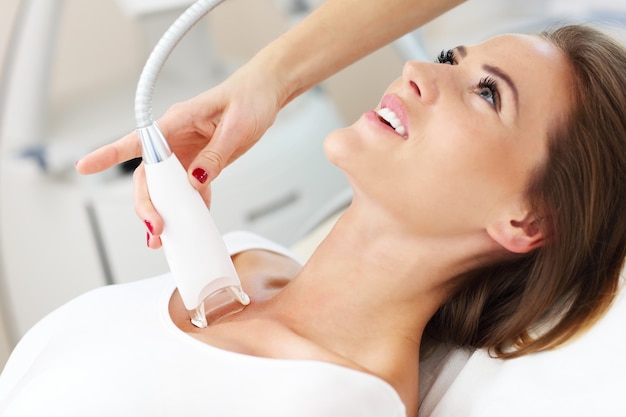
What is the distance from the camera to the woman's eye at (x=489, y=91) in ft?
3.93

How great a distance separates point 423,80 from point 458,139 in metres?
0.10

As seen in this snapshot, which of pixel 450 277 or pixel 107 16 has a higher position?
pixel 107 16

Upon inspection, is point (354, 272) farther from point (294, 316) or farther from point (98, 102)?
point (98, 102)

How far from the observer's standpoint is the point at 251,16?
3.06 metres

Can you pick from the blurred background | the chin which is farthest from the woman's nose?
the blurred background

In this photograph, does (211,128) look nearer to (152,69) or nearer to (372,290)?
Answer: (152,69)

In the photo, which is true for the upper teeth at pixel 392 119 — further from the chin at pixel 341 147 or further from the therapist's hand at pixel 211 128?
the therapist's hand at pixel 211 128

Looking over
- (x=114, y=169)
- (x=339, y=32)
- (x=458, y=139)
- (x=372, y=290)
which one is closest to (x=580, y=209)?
(x=458, y=139)

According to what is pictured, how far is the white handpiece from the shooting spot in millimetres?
1098

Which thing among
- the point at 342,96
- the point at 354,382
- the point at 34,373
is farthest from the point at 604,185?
the point at 342,96

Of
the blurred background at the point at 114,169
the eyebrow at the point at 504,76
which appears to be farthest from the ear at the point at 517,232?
the blurred background at the point at 114,169

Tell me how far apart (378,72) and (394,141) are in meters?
1.71

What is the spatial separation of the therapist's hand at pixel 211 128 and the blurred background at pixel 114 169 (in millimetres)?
647

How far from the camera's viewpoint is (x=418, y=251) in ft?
4.11
